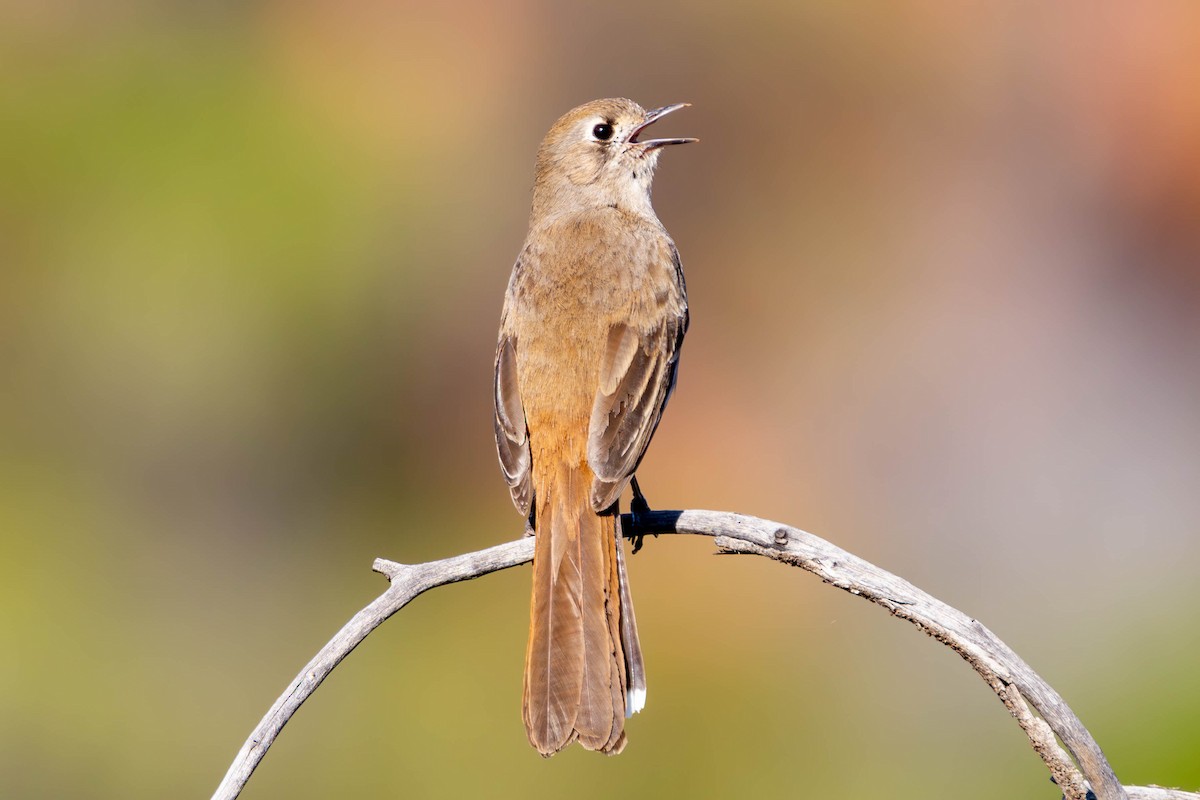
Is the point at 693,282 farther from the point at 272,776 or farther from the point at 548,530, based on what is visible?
the point at 548,530

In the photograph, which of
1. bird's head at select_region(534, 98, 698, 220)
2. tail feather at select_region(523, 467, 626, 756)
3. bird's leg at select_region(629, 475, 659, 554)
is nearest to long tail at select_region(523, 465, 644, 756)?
tail feather at select_region(523, 467, 626, 756)

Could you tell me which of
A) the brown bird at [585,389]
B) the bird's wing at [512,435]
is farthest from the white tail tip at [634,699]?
the bird's wing at [512,435]

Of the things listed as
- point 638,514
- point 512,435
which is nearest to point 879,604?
point 638,514

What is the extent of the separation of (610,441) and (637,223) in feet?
4.07

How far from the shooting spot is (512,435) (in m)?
4.35

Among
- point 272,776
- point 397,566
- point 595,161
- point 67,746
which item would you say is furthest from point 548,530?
point 67,746

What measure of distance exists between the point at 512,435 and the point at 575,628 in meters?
0.75

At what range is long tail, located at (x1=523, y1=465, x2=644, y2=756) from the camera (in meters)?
3.78

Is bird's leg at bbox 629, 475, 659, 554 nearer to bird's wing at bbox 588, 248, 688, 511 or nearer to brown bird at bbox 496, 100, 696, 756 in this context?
brown bird at bbox 496, 100, 696, 756

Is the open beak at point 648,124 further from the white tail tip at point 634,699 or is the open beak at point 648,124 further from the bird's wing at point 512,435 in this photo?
the white tail tip at point 634,699

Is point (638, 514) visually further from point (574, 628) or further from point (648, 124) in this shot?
point (648, 124)

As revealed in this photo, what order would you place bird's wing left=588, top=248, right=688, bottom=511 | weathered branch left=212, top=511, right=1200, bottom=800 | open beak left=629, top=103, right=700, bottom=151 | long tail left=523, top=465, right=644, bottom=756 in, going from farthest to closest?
open beak left=629, top=103, right=700, bottom=151
bird's wing left=588, top=248, right=688, bottom=511
long tail left=523, top=465, right=644, bottom=756
weathered branch left=212, top=511, right=1200, bottom=800

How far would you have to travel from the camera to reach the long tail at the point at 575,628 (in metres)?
3.78

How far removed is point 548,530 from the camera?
409cm
